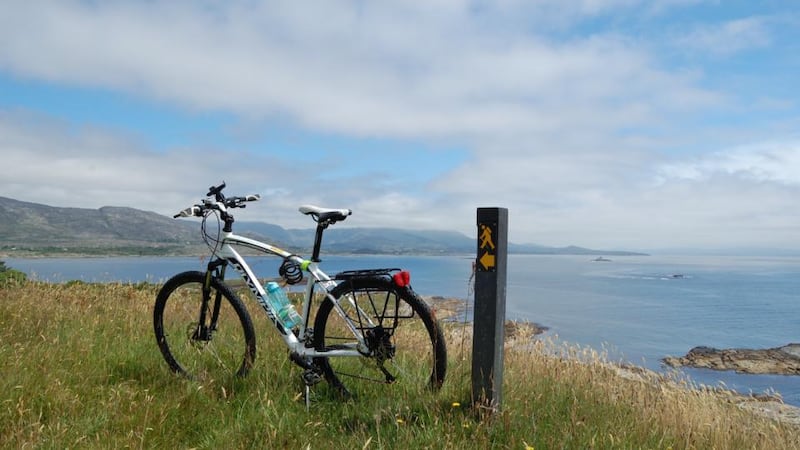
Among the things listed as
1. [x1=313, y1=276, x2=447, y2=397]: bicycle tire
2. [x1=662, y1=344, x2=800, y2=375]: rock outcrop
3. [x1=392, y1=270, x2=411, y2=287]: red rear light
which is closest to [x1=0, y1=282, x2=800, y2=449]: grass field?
[x1=313, y1=276, x2=447, y2=397]: bicycle tire

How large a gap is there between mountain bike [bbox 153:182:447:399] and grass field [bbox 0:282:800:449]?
21cm

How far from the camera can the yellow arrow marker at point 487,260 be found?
381cm

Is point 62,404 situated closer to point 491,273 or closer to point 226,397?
point 226,397

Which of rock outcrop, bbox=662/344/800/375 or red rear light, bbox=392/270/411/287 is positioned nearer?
red rear light, bbox=392/270/411/287

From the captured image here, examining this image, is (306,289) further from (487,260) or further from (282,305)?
(487,260)

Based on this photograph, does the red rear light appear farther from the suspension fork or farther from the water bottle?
the suspension fork

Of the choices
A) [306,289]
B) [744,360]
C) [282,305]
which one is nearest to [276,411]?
[306,289]

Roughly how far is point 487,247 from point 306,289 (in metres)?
1.75

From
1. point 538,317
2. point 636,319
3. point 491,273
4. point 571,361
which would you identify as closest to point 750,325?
point 636,319

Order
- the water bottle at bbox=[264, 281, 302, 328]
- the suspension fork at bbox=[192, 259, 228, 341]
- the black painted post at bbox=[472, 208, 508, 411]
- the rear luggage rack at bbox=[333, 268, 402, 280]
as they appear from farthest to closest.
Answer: the suspension fork at bbox=[192, 259, 228, 341] → the water bottle at bbox=[264, 281, 302, 328] → the rear luggage rack at bbox=[333, 268, 402, 280] → the black painted post at bbox=[472, 208, 508, 411]

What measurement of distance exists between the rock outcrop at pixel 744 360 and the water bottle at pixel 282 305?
1424 inches

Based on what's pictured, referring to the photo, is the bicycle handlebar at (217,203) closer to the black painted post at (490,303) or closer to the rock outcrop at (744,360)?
the black painted post at (490,303)

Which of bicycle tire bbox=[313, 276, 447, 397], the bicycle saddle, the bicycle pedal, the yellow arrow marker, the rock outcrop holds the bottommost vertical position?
the rock outcrop

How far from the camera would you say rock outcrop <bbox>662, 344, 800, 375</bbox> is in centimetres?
3488
